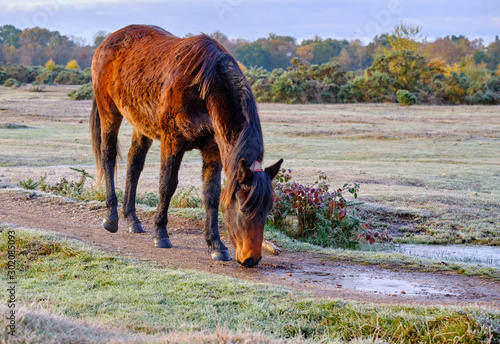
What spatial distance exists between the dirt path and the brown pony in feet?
1.11

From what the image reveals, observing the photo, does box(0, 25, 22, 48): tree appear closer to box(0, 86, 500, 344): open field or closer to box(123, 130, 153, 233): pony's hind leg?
box(0, 86, 500, 344): open field

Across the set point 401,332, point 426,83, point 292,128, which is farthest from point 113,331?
point 426,83

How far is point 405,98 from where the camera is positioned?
109 ft

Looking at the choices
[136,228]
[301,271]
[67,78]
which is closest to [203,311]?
[301,271]

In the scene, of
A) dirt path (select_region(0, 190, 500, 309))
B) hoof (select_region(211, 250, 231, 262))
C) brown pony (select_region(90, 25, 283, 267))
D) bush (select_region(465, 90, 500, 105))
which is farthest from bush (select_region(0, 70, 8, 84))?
hoof (select_region(211, 250, 231, 262))

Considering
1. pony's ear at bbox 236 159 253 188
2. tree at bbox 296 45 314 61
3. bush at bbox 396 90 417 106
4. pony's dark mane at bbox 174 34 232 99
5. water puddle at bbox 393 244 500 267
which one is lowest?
water puddle at bbox 393 244 500 267

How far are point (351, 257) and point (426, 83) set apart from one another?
3350 centimetres

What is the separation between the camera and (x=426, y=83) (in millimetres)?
37938

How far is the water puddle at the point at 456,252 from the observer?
25.9ft

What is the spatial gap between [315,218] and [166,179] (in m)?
2.81

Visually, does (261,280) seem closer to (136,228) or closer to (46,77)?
(136,228)

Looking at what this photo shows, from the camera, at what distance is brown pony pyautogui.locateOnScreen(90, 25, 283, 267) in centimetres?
535

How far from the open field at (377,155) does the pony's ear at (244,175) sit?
15.2 ft

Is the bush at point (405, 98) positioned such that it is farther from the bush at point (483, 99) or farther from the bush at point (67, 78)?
the bush at point (67, 78)
